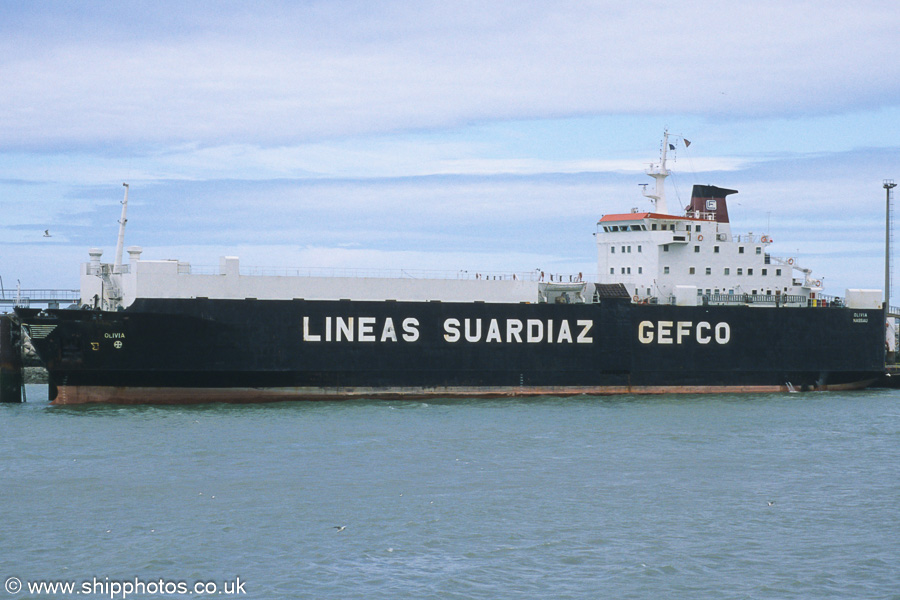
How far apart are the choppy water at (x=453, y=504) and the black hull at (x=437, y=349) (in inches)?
86.7

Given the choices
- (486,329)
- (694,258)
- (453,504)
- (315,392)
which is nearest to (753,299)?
(694,258)

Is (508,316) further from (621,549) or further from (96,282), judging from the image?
(621,549)

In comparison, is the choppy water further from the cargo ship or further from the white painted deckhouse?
the white painted deckhouse

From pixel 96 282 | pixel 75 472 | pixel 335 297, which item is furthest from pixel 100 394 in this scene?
pixel 75 472

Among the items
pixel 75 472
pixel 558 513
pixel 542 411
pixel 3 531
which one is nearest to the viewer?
pixel 3 531

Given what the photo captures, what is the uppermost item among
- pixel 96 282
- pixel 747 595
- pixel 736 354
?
pixel 96 282

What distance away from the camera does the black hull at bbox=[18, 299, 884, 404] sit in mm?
28516

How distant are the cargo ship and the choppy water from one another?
2553mm

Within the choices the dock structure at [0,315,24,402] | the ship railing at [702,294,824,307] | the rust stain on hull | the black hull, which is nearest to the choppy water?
the rust stain on hull

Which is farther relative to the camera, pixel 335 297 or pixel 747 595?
pixel 335 297

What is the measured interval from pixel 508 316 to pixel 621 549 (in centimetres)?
1812

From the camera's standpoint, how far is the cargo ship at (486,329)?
2881cm

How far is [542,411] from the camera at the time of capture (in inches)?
1122

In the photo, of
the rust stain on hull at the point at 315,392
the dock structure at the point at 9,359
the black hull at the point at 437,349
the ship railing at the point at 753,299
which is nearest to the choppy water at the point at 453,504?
the rust stain on hull at the point at 315,392
